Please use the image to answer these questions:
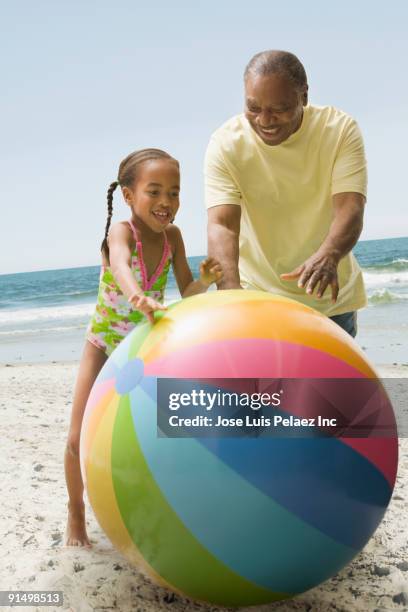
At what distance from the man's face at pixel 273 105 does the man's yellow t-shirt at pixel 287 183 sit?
0.54 feet

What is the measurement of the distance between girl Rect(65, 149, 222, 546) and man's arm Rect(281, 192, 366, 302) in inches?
16.8

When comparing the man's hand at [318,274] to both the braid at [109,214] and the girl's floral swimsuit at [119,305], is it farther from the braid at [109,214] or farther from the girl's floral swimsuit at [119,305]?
the braid at [109,214]

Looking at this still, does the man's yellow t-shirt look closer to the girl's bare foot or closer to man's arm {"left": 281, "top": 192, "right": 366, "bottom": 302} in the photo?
man's arm {"left": 281, "top": 192, "right": 366, "bottom": 302}

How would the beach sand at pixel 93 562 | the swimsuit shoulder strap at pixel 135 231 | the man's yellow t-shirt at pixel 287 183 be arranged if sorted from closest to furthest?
the beach sand at pixel 93 562 → the swimsuit shoulder strap at pixel 135 231 → the man's yellow t-shirt at pixel 287 183

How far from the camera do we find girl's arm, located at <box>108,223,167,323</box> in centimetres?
295

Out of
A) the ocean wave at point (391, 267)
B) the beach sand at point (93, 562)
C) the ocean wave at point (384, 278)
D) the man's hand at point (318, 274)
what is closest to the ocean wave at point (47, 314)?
the ocean wave at point (384, 278)

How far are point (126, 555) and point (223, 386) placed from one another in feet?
2.82

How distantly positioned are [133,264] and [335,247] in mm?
1024

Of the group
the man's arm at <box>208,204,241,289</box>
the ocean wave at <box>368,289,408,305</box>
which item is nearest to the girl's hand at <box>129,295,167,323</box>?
the man's arm at <box>208,204,241,289</box>

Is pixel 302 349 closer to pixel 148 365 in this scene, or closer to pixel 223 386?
pixel 223 386

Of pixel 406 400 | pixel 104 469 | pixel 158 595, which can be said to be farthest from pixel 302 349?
pixel 406 400

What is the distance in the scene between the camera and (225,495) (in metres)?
2.42

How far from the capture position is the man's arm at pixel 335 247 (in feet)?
10.9

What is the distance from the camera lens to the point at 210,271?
3369 mm
